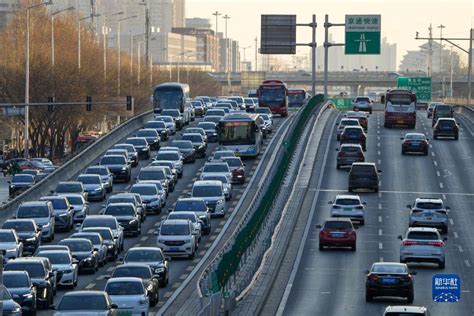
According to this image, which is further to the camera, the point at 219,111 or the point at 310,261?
the point at 219,111

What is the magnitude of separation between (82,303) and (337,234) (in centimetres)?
2339

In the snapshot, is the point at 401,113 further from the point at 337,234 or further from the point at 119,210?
the point at 337,234

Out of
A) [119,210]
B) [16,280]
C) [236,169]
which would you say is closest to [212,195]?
[119,210]

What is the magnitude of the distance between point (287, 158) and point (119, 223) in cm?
1841

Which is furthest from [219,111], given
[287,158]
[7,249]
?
[7,249]

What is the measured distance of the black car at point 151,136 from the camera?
299ft

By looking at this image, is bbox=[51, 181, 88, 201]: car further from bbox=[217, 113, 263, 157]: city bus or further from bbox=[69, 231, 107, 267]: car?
bbox=[217, 113, 263, 157]: city bus

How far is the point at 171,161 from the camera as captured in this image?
77.7 metres

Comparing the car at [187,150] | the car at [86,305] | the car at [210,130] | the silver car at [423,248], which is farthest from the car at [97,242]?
the car at [210,130]

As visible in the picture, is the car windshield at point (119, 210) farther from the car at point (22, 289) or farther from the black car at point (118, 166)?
the car at point (22, 289)

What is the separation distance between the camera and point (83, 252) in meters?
48.8

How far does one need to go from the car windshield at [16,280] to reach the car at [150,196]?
2571 cm

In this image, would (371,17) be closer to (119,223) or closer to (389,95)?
(389,95)

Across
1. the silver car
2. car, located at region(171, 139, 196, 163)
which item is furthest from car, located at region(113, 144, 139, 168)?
the silver car
